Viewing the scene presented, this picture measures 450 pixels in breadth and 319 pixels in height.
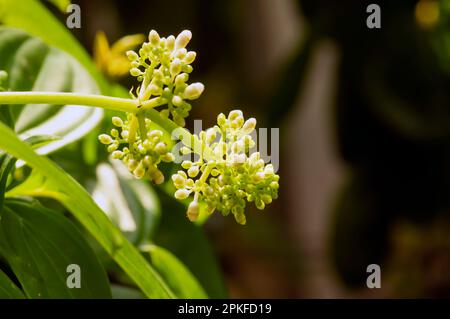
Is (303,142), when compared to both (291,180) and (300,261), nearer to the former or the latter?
(291,180)

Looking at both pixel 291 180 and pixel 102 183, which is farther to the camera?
pixel 291 180

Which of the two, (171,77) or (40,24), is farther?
(40,24)

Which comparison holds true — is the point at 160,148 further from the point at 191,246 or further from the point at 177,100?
the point at 191,246

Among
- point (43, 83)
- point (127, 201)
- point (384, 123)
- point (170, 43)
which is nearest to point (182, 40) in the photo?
point (170, 43)

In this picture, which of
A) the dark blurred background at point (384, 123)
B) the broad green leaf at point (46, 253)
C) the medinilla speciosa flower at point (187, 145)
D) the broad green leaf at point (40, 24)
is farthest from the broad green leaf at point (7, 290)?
the dark blurred background at point (384, 123)

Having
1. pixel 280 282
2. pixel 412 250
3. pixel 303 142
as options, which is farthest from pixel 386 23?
pixel 280 282

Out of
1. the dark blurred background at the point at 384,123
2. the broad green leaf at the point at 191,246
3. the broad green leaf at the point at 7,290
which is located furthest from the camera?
the dark blurred background at the point at 384,123

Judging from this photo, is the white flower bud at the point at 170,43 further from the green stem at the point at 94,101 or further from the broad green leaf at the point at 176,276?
the broad green leaf at the point at 176,276
